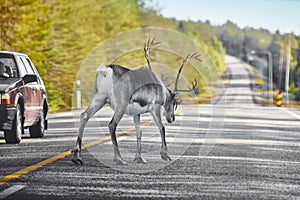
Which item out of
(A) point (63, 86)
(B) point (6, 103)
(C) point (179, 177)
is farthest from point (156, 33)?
(A) point (63, 86)

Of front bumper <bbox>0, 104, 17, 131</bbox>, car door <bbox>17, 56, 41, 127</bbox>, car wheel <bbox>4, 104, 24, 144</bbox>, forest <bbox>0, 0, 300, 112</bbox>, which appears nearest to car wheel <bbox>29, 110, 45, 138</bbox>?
car door <bbox>17, 56, 41, 127</bbox>

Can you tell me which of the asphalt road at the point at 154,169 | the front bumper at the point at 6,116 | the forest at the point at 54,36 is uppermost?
the forest at the point at 54,36

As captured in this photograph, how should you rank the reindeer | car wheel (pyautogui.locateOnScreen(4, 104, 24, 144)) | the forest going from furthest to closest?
the forest
car wheel (pyautogui.locateOnScreen(4, 104, 24, 144))
the reindeer

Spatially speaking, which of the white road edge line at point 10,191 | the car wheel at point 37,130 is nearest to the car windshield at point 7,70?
the car wheel at point 37,130

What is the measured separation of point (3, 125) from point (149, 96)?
12.8 ft

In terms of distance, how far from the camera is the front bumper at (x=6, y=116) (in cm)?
1388

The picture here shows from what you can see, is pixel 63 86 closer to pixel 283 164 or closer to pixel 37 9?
pixel 37 9

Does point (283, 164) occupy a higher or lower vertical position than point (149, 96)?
lower

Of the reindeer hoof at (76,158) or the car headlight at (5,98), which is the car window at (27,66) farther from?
the reindeer hoof at (76,158)

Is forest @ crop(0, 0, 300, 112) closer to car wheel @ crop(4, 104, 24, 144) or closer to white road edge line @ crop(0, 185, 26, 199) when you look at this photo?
car wheel @ crop(4, 104, 24, 144)

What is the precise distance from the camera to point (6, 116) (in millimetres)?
13930

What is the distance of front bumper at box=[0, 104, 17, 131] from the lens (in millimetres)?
13875

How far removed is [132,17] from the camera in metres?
66.2

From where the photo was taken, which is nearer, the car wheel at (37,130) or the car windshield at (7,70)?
the car windshield at (7,70)
